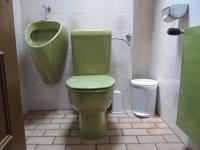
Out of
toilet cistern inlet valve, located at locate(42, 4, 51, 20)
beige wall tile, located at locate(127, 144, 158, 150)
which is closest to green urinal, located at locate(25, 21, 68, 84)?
toilet cistern inlet valve, located at locate(42, 4, 51, 20)

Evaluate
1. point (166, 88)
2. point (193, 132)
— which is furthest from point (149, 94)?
point (193, 132)

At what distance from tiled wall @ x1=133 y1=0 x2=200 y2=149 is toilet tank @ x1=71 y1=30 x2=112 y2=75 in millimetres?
492

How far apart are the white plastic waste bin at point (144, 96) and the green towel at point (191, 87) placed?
57 centimetres

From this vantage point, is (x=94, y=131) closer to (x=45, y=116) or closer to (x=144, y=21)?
(x=45, y=116)

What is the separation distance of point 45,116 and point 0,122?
4.13 feet

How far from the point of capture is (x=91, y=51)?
5.72 feet

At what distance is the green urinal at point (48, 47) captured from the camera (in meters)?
1.63

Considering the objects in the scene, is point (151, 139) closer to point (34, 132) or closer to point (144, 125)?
point (144, 125)

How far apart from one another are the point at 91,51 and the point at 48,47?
14.8 inches

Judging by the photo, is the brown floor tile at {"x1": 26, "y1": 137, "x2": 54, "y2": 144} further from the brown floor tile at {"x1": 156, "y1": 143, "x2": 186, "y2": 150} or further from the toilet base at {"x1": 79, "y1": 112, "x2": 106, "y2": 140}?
the brown floor tile at {"x1": 156, "y1": 143, "x2": 186, "y2": 150}

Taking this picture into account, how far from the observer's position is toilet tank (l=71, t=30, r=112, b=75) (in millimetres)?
1713

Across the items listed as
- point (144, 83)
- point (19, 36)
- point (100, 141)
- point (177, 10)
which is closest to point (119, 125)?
point (100, 141)

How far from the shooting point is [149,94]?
1.80 metres

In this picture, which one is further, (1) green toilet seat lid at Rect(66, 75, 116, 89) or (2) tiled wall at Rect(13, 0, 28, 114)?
(2) tiled wall at Rect(13, 0, 28, 114)
